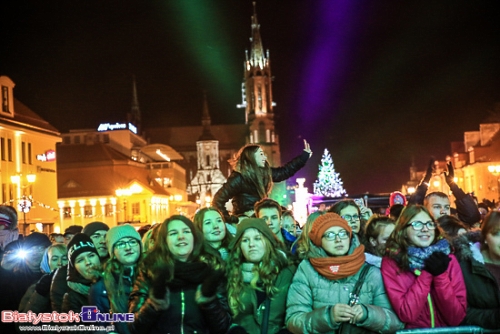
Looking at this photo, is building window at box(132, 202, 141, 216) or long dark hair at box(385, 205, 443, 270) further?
building window at box(132, 202, 141, 216)

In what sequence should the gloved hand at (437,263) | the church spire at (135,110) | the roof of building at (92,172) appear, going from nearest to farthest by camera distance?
1. the gloved hand at (437,263)
2. the roof of building at (92,172)
3. the church spire at (135,110)

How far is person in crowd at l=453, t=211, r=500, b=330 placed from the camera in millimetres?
5785

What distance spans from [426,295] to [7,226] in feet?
23.6

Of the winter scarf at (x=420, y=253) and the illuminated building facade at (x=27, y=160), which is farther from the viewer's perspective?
the illuminated building facade at (x=27, y=160)

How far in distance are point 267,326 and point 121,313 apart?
4.39 feet

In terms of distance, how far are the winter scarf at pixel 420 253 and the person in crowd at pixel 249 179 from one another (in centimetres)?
324

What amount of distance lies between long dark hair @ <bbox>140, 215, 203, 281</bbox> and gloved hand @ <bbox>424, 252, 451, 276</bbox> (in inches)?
77.4

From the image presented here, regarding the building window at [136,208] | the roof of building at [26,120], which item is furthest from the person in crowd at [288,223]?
the building window at [136,208]

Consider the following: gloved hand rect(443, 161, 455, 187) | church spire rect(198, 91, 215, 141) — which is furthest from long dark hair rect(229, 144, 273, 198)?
church spire rect(198, 91, 215, 141)

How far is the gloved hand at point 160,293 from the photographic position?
5.72 meters

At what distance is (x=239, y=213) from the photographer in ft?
30.1

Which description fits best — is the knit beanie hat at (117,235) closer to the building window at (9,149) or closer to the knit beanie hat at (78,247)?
the knit beanie hat at (78,247)

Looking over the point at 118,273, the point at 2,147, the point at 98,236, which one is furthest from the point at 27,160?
the point at 118,273

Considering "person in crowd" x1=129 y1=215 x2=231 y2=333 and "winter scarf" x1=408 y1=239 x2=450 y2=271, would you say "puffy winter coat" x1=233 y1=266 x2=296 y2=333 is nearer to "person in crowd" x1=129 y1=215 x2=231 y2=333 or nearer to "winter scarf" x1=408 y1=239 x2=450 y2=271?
"person in crowd" x1=129 y1=215 x2=231 y2=333
